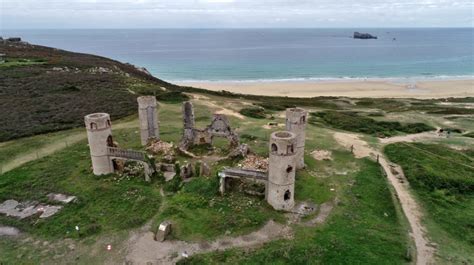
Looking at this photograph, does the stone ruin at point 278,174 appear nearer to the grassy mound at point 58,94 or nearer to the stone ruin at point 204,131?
the stone ruin at point 204,131

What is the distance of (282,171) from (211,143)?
14.3m

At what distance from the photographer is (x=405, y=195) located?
29531 millimetres

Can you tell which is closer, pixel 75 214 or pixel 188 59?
pixel 75 214

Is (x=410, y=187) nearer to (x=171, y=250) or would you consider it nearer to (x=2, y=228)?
(x=171, y=250)

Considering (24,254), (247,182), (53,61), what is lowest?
(24,254)

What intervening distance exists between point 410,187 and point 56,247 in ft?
93.1

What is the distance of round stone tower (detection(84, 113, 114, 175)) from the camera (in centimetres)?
3014

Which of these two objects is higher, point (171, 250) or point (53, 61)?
point (53, 61)

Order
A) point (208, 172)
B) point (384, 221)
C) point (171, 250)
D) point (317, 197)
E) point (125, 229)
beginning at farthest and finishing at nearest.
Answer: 1. point (208, 172)
2. point (317, 197)
3. point (384, 221)
4. point (125, 229)
5. point (171, 250)

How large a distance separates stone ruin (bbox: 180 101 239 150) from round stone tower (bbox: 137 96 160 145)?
368 cm

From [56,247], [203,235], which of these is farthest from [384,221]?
[56,247]

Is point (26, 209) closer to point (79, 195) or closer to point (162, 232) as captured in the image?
point (79, 195)

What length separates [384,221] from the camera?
25594 mm

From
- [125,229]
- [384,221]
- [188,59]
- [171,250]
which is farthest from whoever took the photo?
[188,59]
